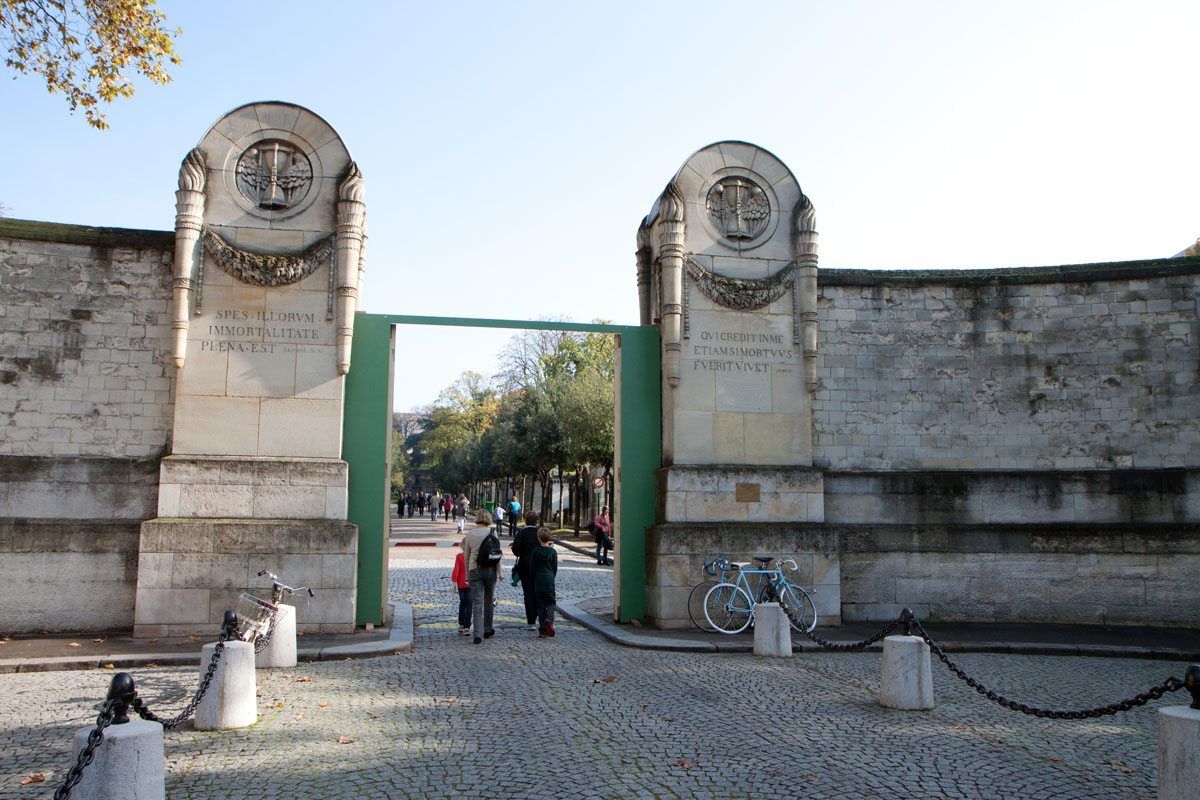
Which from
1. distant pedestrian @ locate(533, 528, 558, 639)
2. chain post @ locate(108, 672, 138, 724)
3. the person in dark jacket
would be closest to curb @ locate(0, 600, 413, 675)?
distant pedestrian @ locate(533, 528, 558, 639)

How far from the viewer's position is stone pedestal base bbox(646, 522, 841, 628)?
460 inches

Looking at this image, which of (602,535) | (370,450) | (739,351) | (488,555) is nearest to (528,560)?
(488,555)

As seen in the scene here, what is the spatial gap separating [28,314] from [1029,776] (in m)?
11.1

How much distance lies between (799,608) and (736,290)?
13.4 feet

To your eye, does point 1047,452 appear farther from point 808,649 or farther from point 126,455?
point 126,455

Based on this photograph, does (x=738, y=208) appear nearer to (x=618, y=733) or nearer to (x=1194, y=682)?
(x=618, y=733)

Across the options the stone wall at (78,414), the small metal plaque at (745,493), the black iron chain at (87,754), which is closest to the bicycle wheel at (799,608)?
the small metal plaque at (745,493)

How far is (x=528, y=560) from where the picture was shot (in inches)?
460

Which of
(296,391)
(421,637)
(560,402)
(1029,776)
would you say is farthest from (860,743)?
(560,402)

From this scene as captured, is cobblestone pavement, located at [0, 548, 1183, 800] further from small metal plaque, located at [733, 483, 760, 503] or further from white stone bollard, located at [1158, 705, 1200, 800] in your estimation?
small metal plaque, located at [733, 483, 760, 503]

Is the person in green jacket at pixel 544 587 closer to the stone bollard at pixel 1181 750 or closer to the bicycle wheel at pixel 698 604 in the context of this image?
the bicycle wheel at pixel 698 604

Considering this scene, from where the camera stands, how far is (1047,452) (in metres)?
13.0

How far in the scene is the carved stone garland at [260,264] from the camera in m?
11.1

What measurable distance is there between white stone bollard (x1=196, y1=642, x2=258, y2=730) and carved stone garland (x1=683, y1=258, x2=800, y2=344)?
7.27 meters
